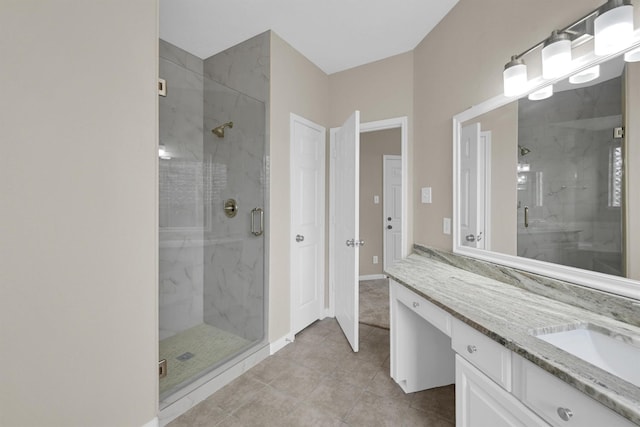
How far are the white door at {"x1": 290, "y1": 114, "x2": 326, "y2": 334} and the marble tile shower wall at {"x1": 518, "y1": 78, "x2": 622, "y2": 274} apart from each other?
166cm

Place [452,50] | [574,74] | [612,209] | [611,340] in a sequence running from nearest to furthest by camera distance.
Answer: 1. [611,340]
2. [612,209]
3. [574,74]
4. [452,50]

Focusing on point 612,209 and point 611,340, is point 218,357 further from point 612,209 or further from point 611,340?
point 612,209

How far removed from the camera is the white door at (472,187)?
172 centimetres

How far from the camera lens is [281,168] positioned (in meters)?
2.36

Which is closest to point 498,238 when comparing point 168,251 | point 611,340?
point 611,340

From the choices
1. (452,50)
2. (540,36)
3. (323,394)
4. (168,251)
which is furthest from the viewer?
(168,251)

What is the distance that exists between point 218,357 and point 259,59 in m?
2.37

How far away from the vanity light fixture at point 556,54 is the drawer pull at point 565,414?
128cm

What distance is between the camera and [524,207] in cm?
143

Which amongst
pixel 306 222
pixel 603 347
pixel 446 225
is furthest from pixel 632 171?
pixel 306 222

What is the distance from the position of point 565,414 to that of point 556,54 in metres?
1.32

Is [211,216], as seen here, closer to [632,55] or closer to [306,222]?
[306,222]

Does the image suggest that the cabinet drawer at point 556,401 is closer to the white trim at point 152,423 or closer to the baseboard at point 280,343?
the white trim at point 152,423

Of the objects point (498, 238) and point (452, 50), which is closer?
point (498, 238)
